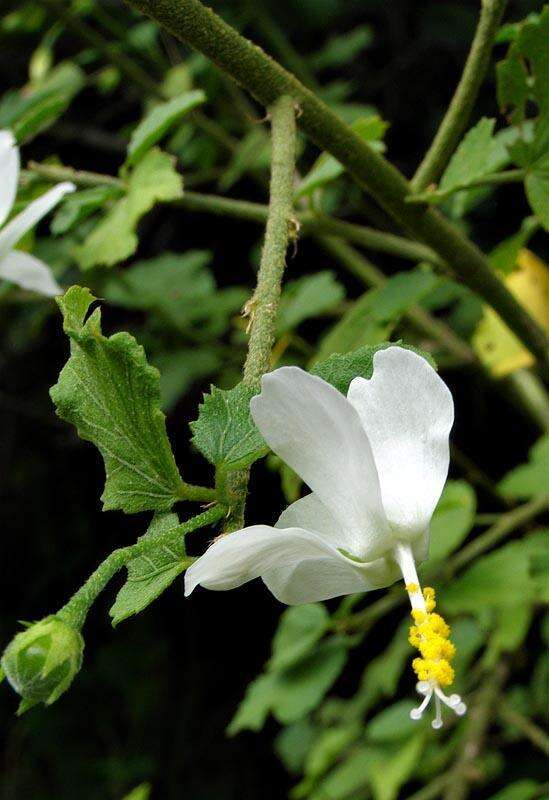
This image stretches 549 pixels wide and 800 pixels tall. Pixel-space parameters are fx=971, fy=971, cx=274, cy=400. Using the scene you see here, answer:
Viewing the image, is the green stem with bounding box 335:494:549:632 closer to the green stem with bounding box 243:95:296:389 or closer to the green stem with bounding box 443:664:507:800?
the green stem with bounding box 443:664:507:800

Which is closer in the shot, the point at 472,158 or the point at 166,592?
the point at 472,158

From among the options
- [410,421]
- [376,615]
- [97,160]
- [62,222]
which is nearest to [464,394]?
[376,615]

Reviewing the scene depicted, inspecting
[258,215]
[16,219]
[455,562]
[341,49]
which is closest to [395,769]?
[455,562]

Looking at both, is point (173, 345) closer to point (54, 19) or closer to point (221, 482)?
point (54, 19)

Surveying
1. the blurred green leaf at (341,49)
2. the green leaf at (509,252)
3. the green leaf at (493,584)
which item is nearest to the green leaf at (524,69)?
the green leaf at (509,252)

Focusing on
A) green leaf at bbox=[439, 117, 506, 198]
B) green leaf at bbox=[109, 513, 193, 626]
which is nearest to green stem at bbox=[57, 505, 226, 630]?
green leaf at bbox=[109, 513, 193, 626]

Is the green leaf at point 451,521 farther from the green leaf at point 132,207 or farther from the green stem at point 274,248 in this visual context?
the green stem at point 274,248

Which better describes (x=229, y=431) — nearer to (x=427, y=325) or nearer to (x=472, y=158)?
(x=472, y=158)
